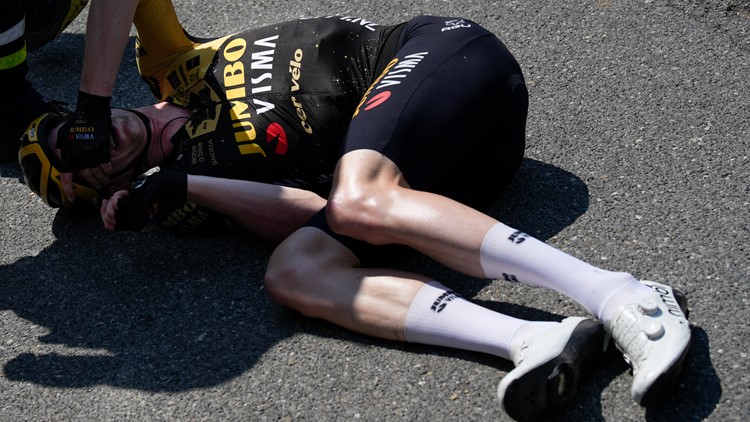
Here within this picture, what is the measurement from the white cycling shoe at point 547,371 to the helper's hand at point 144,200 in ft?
4.29

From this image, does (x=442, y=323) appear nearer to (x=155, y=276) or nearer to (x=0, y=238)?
(x=155, y=276)

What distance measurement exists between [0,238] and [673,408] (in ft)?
8.32

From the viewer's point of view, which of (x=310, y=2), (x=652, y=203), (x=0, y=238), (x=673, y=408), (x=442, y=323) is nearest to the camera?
(x=673, y=408)

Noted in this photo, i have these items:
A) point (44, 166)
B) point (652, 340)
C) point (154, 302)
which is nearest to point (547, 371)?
point (652, 340)

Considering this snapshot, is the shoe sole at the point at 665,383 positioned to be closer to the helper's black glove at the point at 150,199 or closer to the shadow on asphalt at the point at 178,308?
the shadow on asphalt at the point at 178,308

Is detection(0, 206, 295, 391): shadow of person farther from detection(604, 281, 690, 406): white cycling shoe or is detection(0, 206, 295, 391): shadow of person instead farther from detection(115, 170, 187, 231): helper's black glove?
detection(604, 281, 690, 406): white cycling shoe

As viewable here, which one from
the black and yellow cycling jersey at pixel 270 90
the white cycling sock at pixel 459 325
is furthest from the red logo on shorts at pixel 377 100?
the white cycling sock at pixel 459 325

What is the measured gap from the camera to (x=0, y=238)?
11.7 feet

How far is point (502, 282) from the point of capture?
287 cm

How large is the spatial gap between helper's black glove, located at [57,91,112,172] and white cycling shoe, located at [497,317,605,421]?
160 cm

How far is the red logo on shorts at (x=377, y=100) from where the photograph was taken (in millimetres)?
2953

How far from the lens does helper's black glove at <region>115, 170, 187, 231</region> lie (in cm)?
306

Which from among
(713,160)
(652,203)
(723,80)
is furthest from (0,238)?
(723,80)

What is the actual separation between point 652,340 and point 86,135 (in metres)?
1.94
